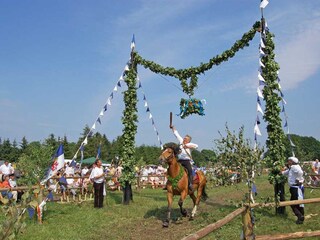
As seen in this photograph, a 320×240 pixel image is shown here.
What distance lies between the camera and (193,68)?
48.0ft

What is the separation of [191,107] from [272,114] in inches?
149

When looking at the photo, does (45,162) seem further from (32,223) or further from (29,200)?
(29,200)

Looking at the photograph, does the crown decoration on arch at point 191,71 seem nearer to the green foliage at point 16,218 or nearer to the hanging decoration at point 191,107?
the hanging decoration at point 191,107

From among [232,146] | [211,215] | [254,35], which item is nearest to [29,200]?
[232,146]

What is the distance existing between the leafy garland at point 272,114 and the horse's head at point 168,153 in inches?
117

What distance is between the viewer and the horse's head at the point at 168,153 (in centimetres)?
1047

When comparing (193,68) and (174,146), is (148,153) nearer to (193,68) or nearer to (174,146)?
(193,68)

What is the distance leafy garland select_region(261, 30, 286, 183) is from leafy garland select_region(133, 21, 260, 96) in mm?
1129

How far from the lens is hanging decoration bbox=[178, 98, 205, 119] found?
566 inches

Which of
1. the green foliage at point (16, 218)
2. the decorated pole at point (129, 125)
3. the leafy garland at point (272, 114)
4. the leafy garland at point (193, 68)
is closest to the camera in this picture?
the green foliage at point (16, 218)

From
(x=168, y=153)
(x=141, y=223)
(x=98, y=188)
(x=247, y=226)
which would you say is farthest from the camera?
(x=98, y=188)

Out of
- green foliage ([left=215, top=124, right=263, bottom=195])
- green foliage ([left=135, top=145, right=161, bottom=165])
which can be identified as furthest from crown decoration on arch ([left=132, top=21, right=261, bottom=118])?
green foliage ([left=135, top=145, right=161, bottom=165])

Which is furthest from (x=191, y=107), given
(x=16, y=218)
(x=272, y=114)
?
(x=16, y=218)

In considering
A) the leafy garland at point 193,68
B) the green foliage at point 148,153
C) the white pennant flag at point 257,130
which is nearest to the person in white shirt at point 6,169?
the leafy garland at point 193,68
